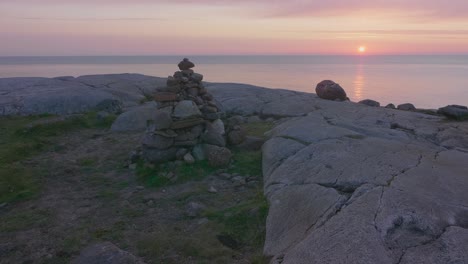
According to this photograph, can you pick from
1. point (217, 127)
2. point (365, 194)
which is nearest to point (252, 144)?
point (217, 127)

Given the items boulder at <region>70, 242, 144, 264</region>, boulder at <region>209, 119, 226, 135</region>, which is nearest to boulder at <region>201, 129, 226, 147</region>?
boulder at <region>209, 119, 226, 135</region>

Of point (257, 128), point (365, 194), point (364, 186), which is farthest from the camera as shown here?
point (257, 128)

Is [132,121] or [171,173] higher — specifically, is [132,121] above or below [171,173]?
above

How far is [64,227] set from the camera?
8125 mm

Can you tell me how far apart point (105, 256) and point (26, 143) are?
27.1 ft

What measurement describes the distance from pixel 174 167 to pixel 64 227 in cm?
350

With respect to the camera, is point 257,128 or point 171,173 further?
point 257,128

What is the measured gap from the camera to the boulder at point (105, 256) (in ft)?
21.9

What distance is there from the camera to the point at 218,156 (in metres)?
11.1

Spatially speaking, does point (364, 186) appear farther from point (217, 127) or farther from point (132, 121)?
point (132, 121)

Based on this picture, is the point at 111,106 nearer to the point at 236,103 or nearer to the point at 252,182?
the point at 236,103

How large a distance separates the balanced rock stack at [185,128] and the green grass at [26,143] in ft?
7.64

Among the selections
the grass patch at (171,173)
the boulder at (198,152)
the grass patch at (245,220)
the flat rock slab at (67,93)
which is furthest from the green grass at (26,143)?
the grass patch at (245,220)

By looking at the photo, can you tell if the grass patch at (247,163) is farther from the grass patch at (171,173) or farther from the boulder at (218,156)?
the grass patch at (171,173)
